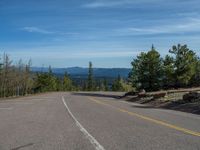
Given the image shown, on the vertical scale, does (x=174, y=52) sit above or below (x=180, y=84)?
above

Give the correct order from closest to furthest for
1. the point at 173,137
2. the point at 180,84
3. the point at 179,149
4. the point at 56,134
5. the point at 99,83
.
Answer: the point at 179,149 → the point at 173,137 → the point at 56,134 → the point at 180,84 → the point at 99,83

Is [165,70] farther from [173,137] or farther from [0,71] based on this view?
[173,137]

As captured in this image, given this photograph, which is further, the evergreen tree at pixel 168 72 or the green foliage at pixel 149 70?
the green foliage at pixel 149 70

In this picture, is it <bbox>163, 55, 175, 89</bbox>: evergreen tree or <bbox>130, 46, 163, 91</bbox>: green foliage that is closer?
<bbox>163, 55, 175, 89</bbox>: evergreen tree

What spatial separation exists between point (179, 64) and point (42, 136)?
2371 inches

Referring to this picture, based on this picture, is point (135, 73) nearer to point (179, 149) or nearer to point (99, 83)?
point (179, 149)

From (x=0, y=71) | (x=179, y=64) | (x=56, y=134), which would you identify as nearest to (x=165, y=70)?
(x=179, y=64)

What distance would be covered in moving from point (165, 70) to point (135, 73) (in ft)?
28.5

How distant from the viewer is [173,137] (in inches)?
464

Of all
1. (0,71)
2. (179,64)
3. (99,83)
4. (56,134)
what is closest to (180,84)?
(179,64)

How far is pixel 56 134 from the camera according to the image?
42.4ft

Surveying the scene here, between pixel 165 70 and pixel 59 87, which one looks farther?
pixel 59 87

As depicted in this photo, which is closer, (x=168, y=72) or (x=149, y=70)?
(x=168, y=72)

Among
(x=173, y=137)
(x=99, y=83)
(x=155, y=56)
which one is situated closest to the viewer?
(x=173, y=137)
